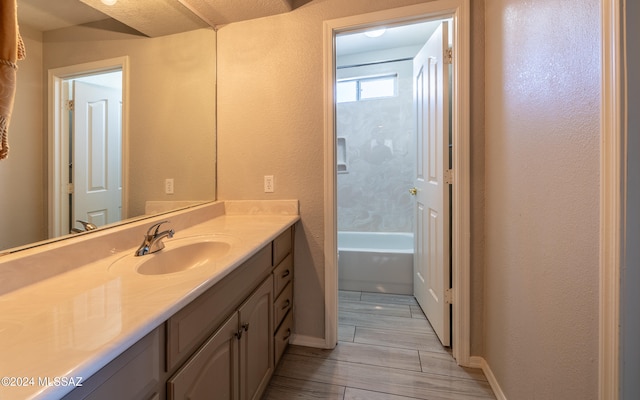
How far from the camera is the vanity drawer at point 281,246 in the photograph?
4.86 feet

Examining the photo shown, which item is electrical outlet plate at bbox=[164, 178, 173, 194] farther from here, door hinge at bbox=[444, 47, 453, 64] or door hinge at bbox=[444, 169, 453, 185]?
door hinge at bbox=[444, 47, 453, 64]

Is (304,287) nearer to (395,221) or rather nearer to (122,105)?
(122,105)

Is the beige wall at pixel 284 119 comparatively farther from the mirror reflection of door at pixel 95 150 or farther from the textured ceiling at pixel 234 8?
the mirror reflection of door at pixel 95 150

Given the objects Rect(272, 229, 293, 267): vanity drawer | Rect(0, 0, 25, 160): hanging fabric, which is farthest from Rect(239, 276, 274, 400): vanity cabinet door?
Rect(0, 0, 25, 160): hanging fabric

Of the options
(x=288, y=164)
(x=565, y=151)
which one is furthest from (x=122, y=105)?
(x=565, y=151)

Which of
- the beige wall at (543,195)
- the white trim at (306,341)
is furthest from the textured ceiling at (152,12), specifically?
the white trim at (306,341)

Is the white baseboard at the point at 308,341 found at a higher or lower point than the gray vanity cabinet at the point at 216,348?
lower

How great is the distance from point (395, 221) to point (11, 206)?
3086 millimetres

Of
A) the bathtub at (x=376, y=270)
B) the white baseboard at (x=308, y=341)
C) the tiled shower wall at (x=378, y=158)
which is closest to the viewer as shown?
the white baseboard at (x=308, y=341)

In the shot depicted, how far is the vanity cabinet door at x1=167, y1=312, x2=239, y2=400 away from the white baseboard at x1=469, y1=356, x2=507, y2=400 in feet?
4.04

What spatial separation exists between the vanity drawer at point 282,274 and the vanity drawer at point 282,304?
0.04 m

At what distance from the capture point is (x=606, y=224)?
2.40ft

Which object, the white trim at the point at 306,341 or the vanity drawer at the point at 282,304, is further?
the white trim at the point at 306,341

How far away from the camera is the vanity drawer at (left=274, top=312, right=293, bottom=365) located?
1489mm
